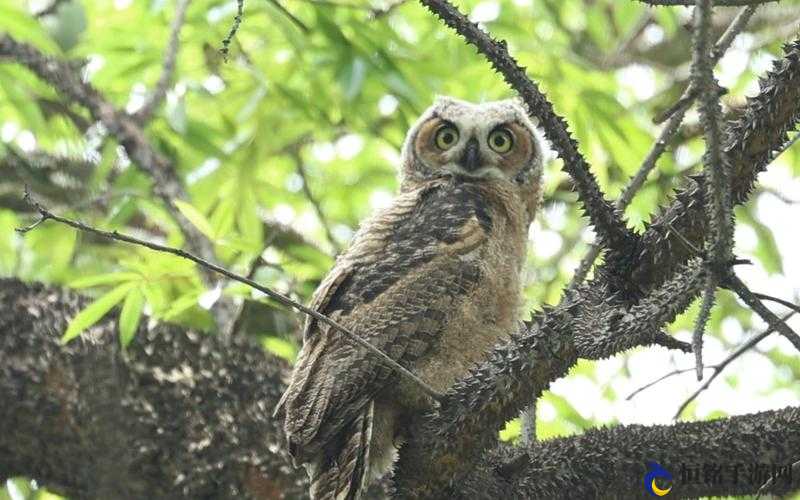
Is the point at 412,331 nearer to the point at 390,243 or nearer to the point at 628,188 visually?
the point at 390,243

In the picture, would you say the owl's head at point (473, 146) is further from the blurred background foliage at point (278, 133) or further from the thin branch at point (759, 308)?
the thin branch at point (759, 308)

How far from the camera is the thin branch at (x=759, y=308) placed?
1.62m

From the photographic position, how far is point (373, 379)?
280 centimetres

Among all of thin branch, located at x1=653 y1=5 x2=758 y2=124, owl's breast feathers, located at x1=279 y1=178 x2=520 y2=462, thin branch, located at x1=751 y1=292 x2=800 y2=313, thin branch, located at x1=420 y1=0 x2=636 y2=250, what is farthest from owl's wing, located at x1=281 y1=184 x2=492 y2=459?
thin branch, located at x1=751 y1=292 x2=800 y2=313

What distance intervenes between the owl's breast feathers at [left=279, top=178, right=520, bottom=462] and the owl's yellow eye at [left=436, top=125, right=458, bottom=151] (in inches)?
19.3

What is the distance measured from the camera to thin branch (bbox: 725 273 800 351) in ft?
5.33

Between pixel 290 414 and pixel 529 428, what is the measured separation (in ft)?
2.12

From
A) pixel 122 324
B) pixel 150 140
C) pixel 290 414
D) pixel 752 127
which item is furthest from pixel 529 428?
pixel 150 140

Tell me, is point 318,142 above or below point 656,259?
above

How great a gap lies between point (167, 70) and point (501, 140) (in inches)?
57.9

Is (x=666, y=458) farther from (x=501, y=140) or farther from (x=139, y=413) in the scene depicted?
(x=139, y=413)

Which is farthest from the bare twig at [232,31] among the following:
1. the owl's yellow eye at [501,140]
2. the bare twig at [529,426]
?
the owl's yellow eye at [501,140]

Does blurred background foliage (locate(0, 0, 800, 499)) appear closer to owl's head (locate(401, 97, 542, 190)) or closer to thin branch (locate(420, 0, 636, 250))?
owl's head (locate(401, 97, 542, 190))

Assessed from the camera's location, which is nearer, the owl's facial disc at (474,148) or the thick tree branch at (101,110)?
the owl's facial disc at (474,148)
